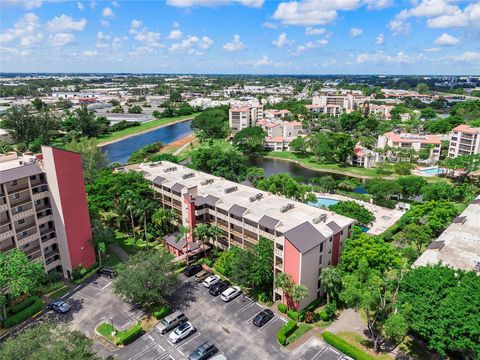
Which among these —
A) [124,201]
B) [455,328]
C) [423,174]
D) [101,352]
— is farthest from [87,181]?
[423,174]

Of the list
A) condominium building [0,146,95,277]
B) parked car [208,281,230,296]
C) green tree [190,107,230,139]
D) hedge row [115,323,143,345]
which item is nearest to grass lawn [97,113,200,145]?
green tree [190,107,230,139]

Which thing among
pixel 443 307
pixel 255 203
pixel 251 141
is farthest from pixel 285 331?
pixel 251 141

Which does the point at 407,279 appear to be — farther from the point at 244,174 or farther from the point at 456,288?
the point at 244,174

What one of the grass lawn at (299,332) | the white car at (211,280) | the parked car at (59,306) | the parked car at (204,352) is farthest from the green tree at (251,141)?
the parked car at (204,352)

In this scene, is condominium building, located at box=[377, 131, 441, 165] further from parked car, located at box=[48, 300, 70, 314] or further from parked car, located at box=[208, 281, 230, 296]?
parked car, located at box=[48, 300, 70, 314]

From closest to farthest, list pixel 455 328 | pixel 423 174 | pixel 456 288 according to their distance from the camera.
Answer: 1. pixel 455 328
2. pixel 456 288
3. pixel 423 174

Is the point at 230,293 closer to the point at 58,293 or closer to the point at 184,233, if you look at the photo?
the point at 184,233
